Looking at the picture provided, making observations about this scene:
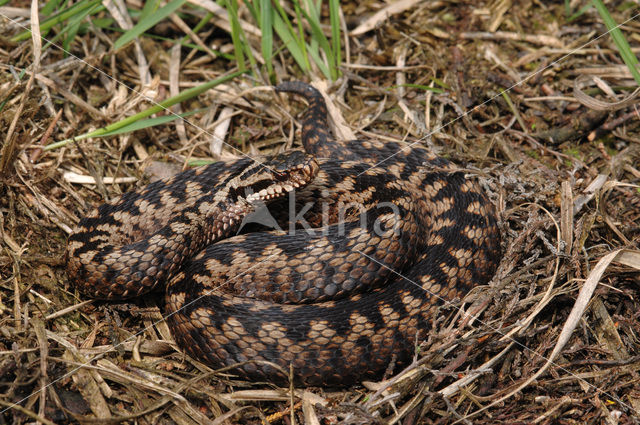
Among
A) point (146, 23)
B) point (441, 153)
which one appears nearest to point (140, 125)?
point (146, 23)

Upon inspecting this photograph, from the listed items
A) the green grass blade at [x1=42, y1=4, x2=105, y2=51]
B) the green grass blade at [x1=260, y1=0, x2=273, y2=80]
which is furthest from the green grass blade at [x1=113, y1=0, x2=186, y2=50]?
the green grass blade at [x1=260, y1=0, x2=273, y2=80]

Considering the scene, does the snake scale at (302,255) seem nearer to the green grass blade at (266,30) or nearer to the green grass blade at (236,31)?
the green grass blade at (266,30)

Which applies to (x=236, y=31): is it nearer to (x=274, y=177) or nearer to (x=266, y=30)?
(x=266, y=30)

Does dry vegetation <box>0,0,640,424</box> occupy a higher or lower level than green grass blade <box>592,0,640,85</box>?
lower

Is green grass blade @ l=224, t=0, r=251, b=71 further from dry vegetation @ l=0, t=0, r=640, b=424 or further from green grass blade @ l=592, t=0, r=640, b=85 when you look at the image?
green grass blade @ l=592, t=0, r=640, b=85

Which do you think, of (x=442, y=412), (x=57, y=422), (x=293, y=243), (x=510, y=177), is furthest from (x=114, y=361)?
(x=510, y=177)

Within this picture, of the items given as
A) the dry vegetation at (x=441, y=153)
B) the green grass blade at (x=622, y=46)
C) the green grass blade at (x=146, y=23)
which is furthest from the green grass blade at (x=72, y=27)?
the green grass blade at (x=622, y=46)
